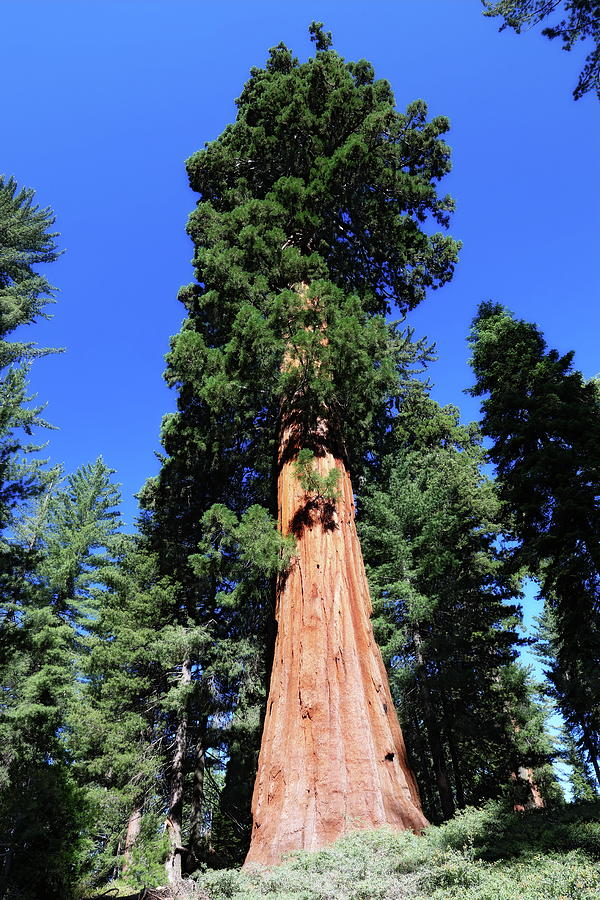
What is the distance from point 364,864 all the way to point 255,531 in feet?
12.8

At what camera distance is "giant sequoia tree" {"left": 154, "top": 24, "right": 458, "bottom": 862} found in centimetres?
513

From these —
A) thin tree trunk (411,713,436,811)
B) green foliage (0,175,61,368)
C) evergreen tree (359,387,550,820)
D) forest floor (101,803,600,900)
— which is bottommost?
forest floor (101,803,600,900)

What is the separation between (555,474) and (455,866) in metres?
7.35

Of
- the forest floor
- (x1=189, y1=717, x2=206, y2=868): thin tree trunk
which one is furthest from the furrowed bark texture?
(x1=189, y1=717, x2=206, y2=868): thin tree trunk

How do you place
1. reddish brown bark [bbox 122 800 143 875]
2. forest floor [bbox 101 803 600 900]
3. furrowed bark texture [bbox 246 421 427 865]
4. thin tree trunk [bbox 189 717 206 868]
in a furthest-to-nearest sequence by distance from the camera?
thin tree trunk [bbox 189 717 206 868] → reddish brown bark [bbox 122 800 143 875] → furrowed bark texture [bbox 246 421 427 865] → forest floor [bbox 101 803 600 900]

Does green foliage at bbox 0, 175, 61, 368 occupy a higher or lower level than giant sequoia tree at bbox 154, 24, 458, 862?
higher

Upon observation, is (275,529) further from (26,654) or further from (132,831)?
(26,654)

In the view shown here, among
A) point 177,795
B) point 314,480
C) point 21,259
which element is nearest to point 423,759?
point 177,795

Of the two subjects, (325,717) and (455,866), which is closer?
(455,866)

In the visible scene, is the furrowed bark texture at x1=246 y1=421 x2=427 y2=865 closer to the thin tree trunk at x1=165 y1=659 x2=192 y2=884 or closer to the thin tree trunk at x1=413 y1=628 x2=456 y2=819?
the thin tree trunk at x1=165 y1=659 x2=192 y2=884

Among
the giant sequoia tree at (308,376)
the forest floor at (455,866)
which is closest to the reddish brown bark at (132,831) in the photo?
the giant sequoia tree at (308,376)

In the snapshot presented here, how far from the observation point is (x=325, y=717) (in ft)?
17.1

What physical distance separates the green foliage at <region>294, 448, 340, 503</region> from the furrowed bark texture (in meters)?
0.12

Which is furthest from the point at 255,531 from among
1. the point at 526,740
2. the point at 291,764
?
the point at 526,740
